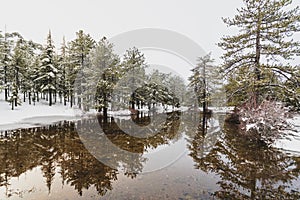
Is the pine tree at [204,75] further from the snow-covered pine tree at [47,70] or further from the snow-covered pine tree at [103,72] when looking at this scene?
the snow-covered pine tree at [47,70]

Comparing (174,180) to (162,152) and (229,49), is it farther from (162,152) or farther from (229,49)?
(229,49)

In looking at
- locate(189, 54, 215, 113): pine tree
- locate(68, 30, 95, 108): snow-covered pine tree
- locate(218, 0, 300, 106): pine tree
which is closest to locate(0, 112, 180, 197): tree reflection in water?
locate(218, 0, 300, 106): pine tree

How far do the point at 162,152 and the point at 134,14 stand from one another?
72.5 meters

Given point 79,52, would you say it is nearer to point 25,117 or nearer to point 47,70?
point 47,70

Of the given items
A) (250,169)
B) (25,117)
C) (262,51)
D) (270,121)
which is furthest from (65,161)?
(25,117)

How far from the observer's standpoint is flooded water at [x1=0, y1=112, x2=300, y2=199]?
5.22 m

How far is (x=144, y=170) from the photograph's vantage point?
23.5 ft

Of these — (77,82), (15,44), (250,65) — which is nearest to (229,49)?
(250,65)

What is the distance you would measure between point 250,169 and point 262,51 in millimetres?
10916

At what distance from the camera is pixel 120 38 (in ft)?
79.1

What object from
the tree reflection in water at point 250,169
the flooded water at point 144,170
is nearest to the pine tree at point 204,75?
the flooded water at point 144,170

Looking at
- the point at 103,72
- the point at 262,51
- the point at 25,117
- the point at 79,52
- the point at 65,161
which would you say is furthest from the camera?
the point at 79,52

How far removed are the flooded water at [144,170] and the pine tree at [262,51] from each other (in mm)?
5135

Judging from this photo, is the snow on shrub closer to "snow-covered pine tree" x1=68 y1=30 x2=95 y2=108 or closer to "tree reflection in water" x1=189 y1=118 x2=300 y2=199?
"tree reflection in water" x1=189 y1=118 x2=300 y2=199
